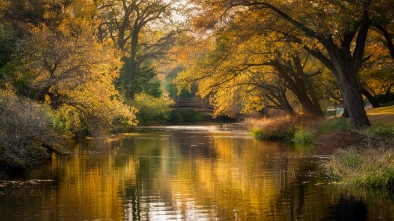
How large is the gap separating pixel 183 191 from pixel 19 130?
25.1ft

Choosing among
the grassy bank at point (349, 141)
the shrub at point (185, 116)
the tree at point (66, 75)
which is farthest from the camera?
the shrub at point (185, 116)

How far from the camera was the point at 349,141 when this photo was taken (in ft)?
99.2

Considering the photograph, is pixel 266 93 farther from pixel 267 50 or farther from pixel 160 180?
pixel 160 180

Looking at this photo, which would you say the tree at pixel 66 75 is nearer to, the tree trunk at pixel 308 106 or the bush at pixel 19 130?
the bush at pixel 19 130

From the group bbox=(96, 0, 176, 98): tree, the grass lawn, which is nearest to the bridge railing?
bbox=(96, 0, 176, 98): tree

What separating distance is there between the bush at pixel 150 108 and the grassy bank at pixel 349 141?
1584 centimetres

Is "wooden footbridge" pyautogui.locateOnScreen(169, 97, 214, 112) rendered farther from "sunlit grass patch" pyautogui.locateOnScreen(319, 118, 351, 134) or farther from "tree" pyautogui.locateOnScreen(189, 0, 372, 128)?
"tree" pyautogui.locateOnScreen(189, 0, 372, 128)

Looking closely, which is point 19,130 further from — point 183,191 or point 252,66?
point 252,66

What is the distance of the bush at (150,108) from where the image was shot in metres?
68.5

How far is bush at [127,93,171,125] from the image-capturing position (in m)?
68.5

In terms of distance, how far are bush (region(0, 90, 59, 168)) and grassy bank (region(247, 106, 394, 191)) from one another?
12.0 meters

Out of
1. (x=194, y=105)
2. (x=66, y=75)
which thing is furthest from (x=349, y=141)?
(x=194, y=105)

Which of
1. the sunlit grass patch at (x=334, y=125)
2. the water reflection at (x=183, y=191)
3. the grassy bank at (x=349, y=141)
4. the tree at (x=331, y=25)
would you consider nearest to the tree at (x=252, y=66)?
the tree at (x=331, y=25)

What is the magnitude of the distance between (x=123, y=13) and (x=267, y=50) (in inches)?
1287
